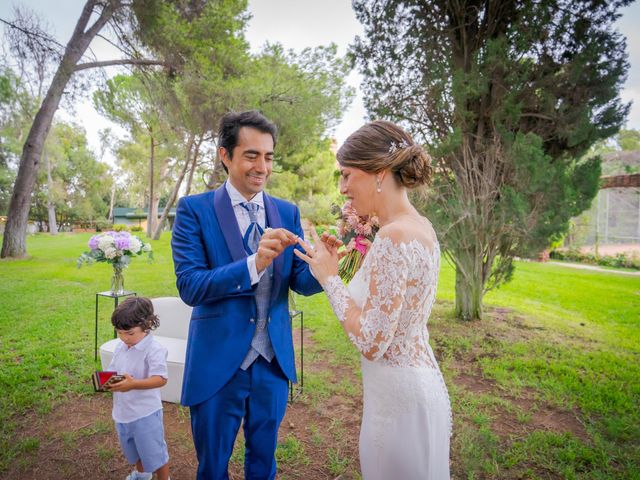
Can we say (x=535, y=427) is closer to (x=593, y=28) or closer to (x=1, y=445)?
(x=1, y=445)

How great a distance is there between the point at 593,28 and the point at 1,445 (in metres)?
8.03

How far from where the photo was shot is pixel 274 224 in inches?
79.0

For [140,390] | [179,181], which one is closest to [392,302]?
[140,390]

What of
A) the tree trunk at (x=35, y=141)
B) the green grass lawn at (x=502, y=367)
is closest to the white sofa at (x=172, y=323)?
the green grass lawn at (x=502, y=367)

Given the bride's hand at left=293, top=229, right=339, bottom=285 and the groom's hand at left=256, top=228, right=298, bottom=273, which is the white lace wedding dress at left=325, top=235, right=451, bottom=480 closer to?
the bride's hand at left=293, top=229, right=339, bottom=285

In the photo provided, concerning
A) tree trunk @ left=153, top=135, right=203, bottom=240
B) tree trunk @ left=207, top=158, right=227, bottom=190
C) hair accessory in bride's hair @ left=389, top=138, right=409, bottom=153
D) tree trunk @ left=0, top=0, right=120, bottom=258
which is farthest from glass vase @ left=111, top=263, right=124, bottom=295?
tree trunk @ left=153, top=135, right=203, bottom=240

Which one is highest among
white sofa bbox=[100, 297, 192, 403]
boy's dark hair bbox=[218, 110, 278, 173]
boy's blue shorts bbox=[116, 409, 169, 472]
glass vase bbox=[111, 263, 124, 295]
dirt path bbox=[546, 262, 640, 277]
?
boy's dark hair bbox=[218, 110, 278, 173]

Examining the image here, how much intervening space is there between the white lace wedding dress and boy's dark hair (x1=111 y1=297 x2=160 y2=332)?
1475 millimetres

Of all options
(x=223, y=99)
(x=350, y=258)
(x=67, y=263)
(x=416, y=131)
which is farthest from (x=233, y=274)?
(x=67, y=263)

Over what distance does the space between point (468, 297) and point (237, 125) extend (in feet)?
19.0

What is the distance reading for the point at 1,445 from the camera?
3.19m

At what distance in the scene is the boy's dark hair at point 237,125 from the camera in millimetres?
1942

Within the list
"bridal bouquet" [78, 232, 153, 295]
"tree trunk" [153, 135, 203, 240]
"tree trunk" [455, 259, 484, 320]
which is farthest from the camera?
"tree trunk" [153, 135, 203, 240]

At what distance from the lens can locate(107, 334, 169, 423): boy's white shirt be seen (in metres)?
2.40
